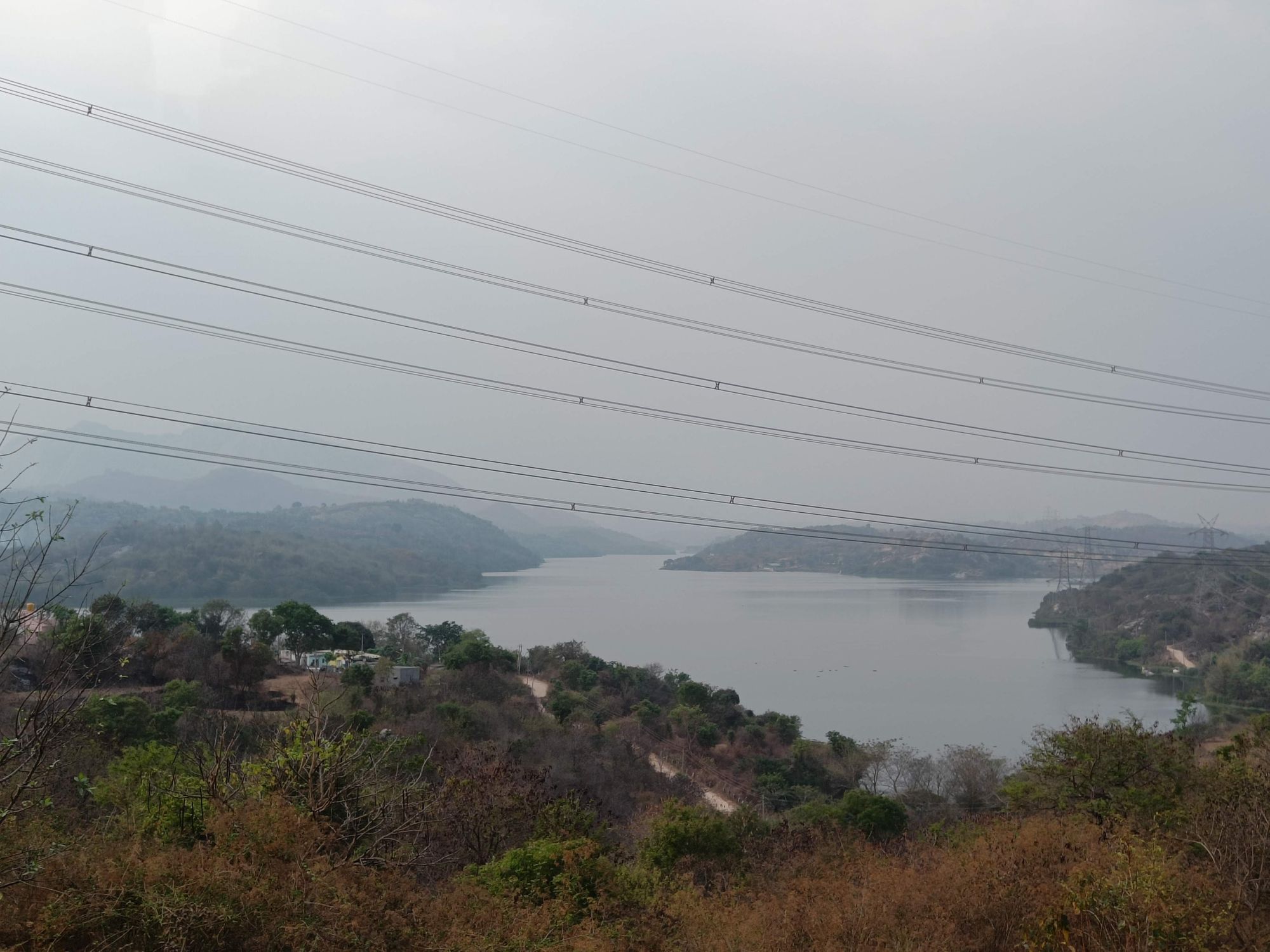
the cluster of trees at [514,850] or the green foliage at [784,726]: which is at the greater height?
the cluster of trees at [514,850]

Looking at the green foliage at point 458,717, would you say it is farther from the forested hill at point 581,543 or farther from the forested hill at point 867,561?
the forested hill at point 581,543

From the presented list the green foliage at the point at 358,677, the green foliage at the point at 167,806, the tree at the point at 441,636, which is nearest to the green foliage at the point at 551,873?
the green foliage at the point at 167,806

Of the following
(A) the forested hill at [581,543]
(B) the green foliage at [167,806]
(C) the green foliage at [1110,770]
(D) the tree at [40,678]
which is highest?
(D) the tree at [40,678]

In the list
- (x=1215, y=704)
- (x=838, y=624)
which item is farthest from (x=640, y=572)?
(x=1215, y=704)

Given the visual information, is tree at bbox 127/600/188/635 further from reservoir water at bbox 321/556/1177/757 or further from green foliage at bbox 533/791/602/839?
green foliage at bbox 533/791/602/839

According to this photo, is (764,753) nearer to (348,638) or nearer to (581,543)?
(348,638)

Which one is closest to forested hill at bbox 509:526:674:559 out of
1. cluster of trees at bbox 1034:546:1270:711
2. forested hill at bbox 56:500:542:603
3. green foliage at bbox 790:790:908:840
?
forested hill at bbox 56:500:542:603
